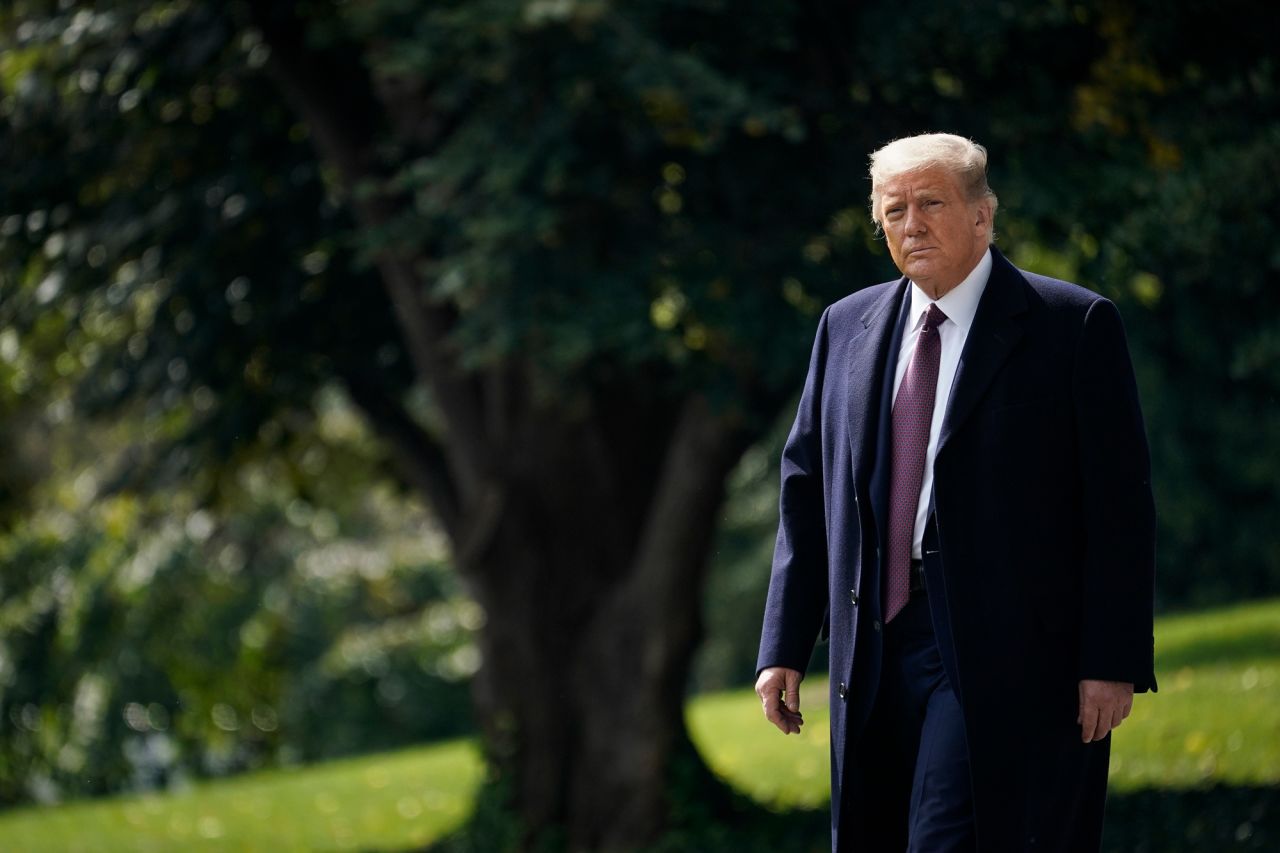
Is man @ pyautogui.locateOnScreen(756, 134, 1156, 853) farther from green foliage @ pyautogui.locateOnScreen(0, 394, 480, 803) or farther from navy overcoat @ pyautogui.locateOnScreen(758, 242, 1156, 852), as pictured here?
green foliage @ pyautogui.locateOnScreen(0, 394, 480, 803)

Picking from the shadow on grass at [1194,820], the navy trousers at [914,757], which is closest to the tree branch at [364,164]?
the shadow on grass at [1194,820]

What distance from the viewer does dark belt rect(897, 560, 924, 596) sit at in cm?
362

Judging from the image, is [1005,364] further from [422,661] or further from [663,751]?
[422,661]

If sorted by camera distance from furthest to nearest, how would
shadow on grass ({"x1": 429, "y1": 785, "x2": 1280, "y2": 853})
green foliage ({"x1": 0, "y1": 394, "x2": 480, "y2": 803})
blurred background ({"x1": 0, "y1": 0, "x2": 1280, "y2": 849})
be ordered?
green foliage ({"x1": 0, "y1": 394, "x2": 480, "y2": 803}), shadow on grass ({"x1": 429, "y1": 785, "x2": 1280, "y2": 853}), blurred background ({"x1": 0, "y1": 0, "x2": 1280, "y2": 849})

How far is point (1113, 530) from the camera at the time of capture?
3.50m

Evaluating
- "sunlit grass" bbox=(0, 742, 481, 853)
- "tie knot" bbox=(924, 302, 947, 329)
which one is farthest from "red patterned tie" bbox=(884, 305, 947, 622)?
"sunlit grass" bbox=(0, 742, 481, 853)

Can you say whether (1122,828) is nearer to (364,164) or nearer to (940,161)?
(364,164)

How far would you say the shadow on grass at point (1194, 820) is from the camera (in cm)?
710

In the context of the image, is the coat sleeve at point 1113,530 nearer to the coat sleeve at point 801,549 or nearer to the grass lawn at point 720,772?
the coat sleeve at point 801,549

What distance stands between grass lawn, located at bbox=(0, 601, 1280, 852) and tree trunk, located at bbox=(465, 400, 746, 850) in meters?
0.48

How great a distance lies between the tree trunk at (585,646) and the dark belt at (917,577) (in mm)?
5292

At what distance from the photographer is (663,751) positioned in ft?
29.8

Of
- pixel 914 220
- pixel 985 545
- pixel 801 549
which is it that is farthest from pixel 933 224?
pixel 801 549

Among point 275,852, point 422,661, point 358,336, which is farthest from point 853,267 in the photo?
point 422,661
